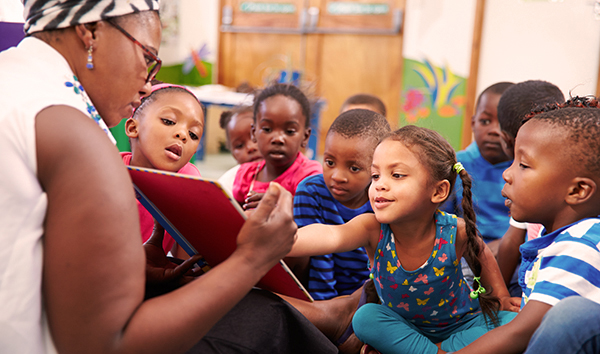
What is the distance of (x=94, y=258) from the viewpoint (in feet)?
2.30

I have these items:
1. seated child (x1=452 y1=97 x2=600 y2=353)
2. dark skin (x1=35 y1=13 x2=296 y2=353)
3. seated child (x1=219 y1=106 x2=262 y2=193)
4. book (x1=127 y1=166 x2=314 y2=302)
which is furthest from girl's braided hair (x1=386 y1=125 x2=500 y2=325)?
seated child (x1=219 y1=106 x2=262 y2=193)

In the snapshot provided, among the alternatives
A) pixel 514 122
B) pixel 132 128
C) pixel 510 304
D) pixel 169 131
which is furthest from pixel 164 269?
pixel 514 122

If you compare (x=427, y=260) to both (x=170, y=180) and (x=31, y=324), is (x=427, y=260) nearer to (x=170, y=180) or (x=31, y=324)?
(x=170, y=180)

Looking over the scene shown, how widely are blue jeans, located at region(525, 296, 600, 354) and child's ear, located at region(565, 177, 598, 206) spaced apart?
38 cm

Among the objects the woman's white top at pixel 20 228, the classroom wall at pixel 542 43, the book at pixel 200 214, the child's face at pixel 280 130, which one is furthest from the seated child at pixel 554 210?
the classroom wall at pixel 542 43

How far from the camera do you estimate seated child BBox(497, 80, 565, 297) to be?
1796 millimetres

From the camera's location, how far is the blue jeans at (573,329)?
782 mm

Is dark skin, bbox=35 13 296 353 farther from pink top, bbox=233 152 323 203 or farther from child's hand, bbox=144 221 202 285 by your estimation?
pink top, bbox=233 152 323 203

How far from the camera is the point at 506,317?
4.42 ft

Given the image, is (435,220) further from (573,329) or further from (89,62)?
(89,62)

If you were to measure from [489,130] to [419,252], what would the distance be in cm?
128

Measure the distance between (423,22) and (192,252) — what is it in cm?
505

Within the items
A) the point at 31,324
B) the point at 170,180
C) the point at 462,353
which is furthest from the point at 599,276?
the point at 31,324

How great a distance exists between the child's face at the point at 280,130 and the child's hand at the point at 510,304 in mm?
1163
